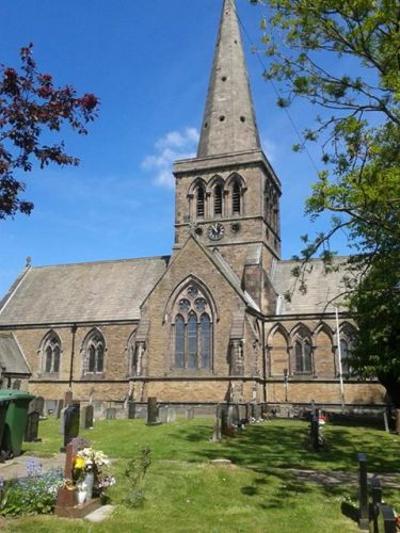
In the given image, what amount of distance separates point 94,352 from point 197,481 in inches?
975

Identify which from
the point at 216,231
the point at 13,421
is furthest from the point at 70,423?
the point at 216,231

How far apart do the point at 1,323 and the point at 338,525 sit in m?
33.3

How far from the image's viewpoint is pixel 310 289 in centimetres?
3291

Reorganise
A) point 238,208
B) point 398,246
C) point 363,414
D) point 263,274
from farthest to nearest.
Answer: point 238,208 → point 263,274 → point 363,414 → point 398,246

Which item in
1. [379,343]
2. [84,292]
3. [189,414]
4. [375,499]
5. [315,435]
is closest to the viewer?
[375,499]

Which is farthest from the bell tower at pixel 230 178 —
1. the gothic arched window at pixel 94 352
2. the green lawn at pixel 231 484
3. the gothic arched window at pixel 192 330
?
the green lawn at pixel 231 484

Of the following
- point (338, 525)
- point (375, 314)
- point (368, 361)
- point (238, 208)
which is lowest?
point (338, 525)

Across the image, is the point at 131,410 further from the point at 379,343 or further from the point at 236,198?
the point at 236,198

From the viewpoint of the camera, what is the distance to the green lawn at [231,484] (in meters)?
7.70

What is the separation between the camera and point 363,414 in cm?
2420

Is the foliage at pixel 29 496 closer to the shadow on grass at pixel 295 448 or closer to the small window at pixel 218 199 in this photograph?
the shadow on grass at pixel 295 448

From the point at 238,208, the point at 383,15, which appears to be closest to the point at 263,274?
the point at 238,208

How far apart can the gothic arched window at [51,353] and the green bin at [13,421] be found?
70.4 ft

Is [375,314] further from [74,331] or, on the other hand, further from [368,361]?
[74,331]
